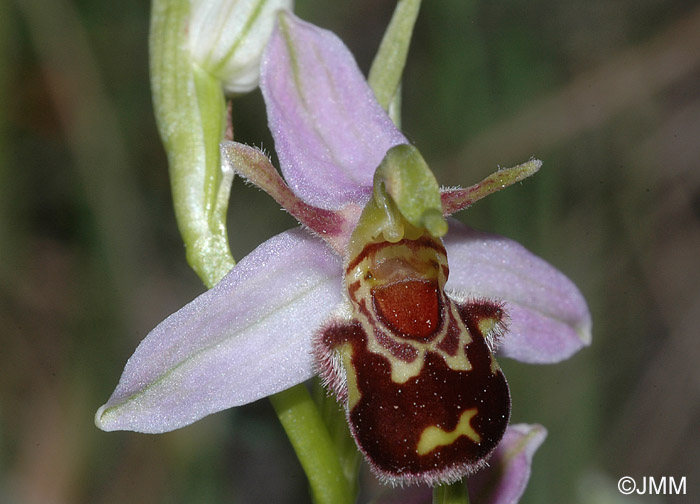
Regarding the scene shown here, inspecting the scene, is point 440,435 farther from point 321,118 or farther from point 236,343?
point 321,118

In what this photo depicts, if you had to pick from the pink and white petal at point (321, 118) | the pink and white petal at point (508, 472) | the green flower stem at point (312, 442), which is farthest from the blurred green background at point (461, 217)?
the pink and white petal at point (321, 118)

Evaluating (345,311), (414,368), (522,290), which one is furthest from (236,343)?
(522,290)

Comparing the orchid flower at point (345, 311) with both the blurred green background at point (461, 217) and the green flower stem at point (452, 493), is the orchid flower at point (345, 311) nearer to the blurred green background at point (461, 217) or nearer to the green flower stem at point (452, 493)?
the green flower stem at point (452, 493)

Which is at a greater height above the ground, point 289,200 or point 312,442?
point 289,200

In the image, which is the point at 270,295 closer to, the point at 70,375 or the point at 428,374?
the point at 428,374

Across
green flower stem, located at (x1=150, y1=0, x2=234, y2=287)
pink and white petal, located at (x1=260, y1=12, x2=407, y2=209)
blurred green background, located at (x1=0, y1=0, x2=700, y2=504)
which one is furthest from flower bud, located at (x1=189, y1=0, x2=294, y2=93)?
blurred green background, located at (x1=0, y1=0, x2=700, y2=504)
